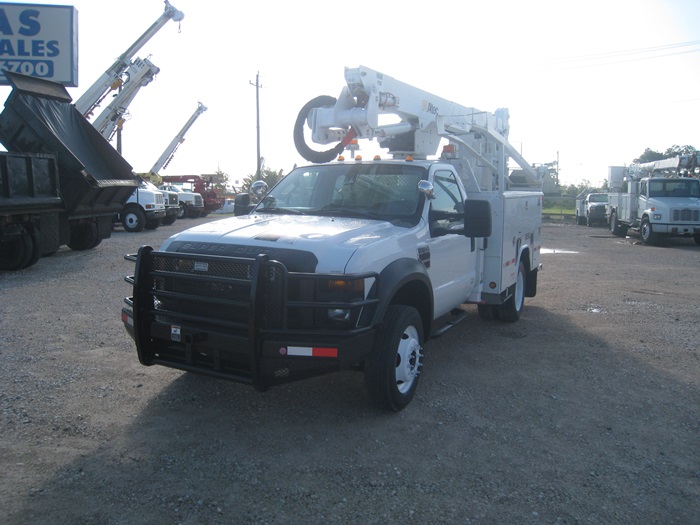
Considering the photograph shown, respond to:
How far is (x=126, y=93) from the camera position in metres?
23.6

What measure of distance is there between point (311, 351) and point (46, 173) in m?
9.71

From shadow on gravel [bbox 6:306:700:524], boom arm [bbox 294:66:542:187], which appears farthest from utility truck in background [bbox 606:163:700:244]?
shadow on gravel [bbox 6:306:700:524]

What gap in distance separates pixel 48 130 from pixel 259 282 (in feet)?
33.0

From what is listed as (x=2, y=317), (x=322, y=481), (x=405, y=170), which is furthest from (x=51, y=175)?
(x=322, y=481)

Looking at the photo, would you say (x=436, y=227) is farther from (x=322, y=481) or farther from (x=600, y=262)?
(x=600, y=262)

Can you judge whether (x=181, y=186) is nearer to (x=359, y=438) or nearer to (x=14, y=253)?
(x=14, y=253)

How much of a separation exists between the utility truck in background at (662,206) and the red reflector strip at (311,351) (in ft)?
61.4

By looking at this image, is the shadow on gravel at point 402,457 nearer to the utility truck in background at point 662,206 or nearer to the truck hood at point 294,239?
the truck hood at point 294,239

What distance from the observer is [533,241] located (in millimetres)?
8523

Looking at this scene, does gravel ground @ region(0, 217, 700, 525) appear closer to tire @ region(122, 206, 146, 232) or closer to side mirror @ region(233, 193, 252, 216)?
side mirror @ region(233, 193, 252, 216)

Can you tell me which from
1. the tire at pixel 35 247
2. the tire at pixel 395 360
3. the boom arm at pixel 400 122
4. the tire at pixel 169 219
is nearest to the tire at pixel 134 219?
the tire at pixel 169 219

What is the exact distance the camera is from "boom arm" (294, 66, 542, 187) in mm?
6230

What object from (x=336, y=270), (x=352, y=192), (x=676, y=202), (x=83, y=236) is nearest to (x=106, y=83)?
(x=83, y=236)

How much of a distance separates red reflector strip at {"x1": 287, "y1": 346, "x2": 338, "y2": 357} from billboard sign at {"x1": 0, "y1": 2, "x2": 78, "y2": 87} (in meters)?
20.2
